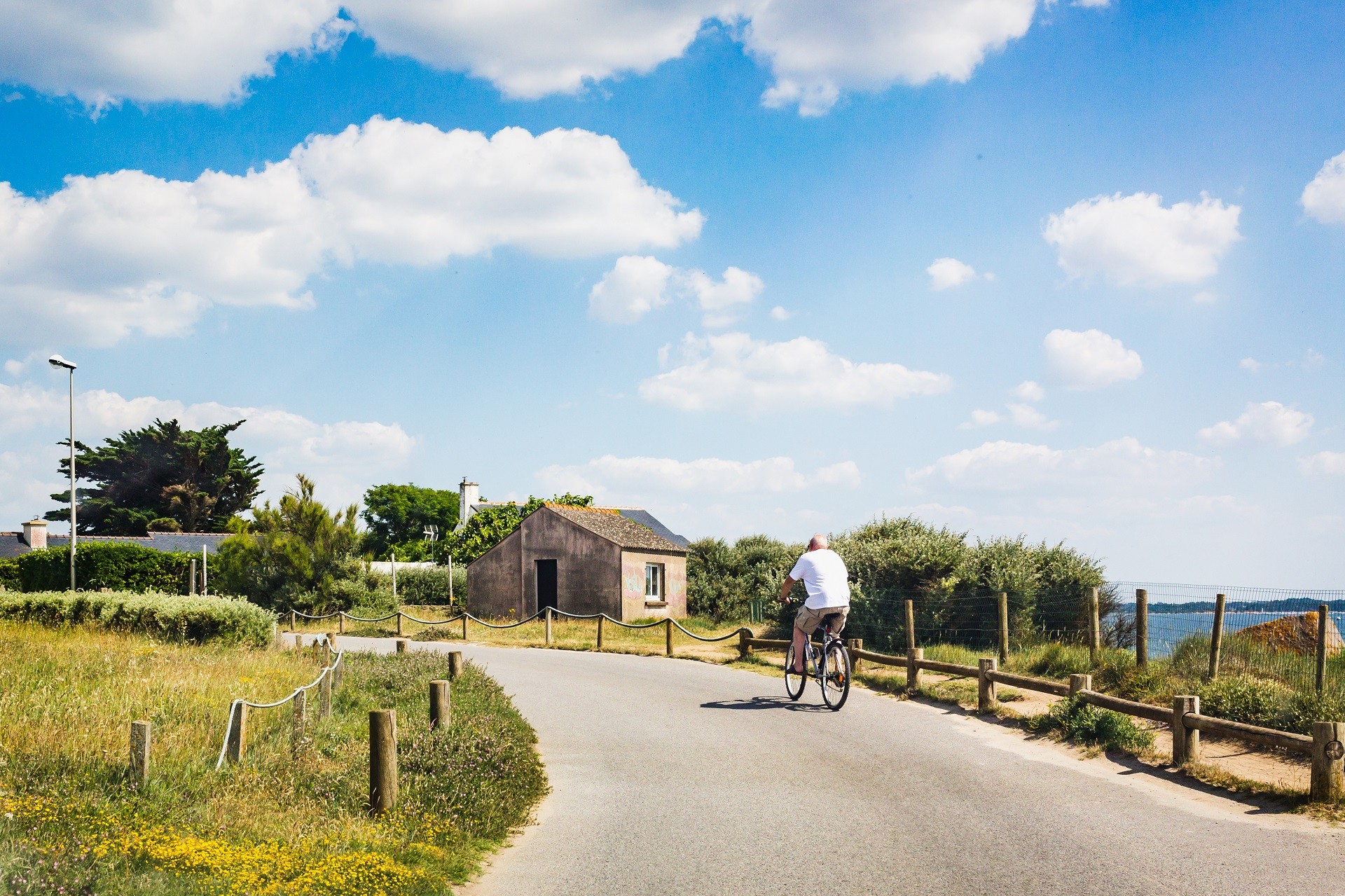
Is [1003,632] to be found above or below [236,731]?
below

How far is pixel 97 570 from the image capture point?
31.2 m

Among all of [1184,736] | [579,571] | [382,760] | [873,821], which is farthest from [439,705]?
[579,571]

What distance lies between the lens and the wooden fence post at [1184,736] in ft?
31.1

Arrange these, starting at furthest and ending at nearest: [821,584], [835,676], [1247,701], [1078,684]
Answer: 1. [835,676]
2. [821,584]
3. [1078,684]
4. [1247,701]

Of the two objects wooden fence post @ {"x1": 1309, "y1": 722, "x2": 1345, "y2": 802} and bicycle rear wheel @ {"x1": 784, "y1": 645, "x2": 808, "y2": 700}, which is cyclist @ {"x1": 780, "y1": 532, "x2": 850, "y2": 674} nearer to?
bicycle rear wheel @ {"x1": 784, "y1": 645, "x2": 808, "y2": 700}

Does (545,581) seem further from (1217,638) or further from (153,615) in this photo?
(1217,638)

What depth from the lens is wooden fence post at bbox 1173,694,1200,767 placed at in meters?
9.49

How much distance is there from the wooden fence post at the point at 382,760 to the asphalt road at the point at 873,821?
3.73ft

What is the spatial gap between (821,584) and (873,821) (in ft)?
17.8

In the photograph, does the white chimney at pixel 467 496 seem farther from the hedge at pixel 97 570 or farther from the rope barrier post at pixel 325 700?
the rope barrier post at pixel 325 700

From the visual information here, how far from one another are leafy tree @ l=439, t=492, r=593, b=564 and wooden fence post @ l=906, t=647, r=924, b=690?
38.3 metres

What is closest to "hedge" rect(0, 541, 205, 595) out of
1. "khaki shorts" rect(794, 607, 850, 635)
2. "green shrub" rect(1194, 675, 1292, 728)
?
"khaki shorts" rect(794, 607, 850, 635)

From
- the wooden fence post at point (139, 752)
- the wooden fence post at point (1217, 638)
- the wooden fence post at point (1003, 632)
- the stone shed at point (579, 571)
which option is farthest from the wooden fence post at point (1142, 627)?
the stone shed at point (579, 571)

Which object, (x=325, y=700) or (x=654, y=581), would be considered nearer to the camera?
(x=325, y=700)
